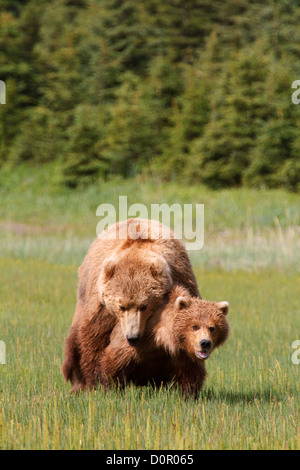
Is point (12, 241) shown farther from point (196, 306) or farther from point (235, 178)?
point (196, 306)

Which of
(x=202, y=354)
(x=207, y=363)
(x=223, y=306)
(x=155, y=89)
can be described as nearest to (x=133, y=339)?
(x=202, y=354)

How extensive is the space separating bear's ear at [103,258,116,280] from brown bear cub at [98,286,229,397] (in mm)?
373

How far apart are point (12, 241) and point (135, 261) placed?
13.0 meters

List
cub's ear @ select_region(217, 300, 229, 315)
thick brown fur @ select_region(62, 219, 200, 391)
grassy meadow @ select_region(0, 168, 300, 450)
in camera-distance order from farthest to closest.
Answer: thick brown fur @ select_region(62, 219, 200, 391) → cub's ear @ select_region(217, 300, 229, 315) → grassy meadow @ select_region(0, 168, 300, 450)

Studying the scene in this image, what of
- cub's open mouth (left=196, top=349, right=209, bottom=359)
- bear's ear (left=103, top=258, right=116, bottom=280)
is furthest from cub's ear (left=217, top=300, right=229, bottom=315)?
bear's ear (left=103, top=258, right=116, bottom=280)

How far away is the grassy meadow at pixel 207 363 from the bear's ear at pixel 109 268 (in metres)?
0.75

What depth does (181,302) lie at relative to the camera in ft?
13.0

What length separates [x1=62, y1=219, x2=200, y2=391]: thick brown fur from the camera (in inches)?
162

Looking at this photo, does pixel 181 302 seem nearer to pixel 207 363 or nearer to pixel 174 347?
pixel 174 347

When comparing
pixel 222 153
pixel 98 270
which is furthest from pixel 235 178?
pixel 98 270

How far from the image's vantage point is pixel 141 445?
3398 mm

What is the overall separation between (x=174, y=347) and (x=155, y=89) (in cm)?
2559

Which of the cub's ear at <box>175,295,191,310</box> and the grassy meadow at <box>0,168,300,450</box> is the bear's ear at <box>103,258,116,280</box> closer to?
the cub's ear at <box>175,295,191,310</box>

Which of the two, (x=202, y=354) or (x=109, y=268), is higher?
(x=109, y=268)
